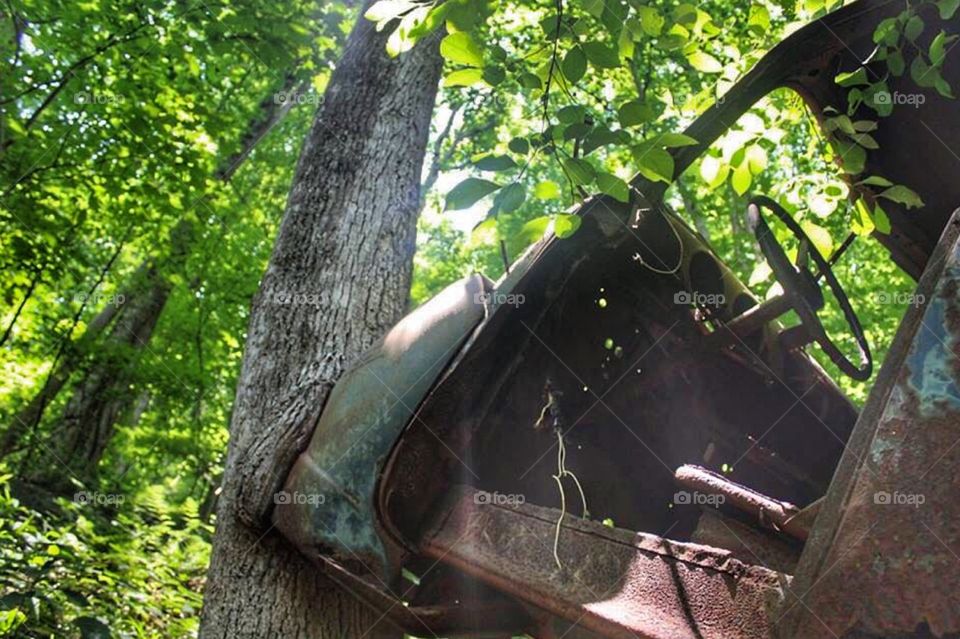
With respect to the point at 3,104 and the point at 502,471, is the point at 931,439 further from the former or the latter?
the point at 3,104

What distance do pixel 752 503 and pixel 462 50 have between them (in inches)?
51.5

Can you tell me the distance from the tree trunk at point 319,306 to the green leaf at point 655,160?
139cm

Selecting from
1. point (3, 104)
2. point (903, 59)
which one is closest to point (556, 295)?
point (903, 59)

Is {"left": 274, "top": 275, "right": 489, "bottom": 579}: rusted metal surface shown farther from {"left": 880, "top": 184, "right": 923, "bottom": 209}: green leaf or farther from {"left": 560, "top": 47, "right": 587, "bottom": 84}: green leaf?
{"left": 880, "top": 184, "right": 923, "bottom": 209}: green leaf

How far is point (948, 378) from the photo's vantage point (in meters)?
1.28

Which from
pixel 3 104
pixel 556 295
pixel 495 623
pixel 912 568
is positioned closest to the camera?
pixel 912 568

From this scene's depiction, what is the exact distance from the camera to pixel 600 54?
6.26ft

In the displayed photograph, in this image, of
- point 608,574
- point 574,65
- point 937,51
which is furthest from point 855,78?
point 608,574

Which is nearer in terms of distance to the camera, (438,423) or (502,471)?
(438,423)

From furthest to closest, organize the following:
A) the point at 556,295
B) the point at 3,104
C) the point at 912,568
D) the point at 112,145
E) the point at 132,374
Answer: the point at 132,374 < the point at 112,145 < the point at 3,104 < the point at 556,295 < the point at 912,568

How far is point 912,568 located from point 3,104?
220 inches

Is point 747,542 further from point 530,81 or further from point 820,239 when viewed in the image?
point 530,81

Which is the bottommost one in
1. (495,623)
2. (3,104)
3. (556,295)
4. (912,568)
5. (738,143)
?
(495,623)

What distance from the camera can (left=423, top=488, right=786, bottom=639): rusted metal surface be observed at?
151 centimetres
